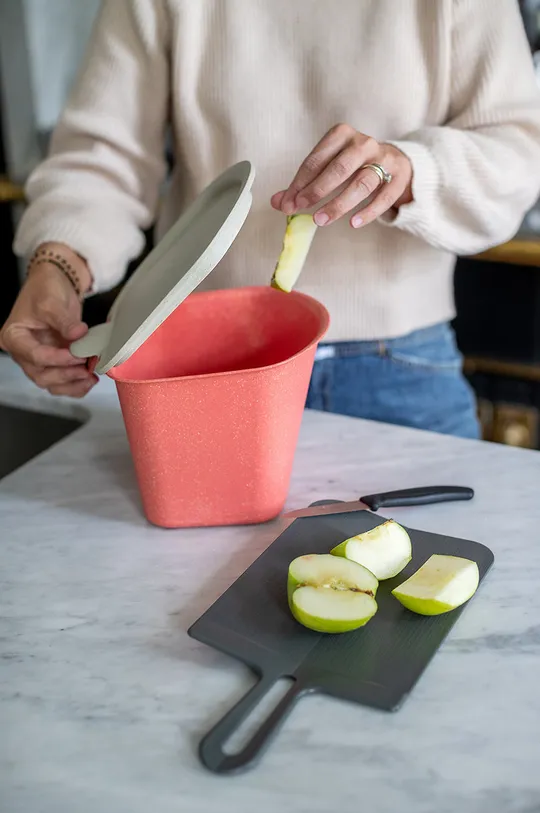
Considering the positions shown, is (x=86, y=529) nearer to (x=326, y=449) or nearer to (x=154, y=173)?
(x=326, y=449)

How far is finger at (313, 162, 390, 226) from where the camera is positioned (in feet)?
2.31

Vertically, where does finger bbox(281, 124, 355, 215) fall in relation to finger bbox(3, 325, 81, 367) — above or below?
above

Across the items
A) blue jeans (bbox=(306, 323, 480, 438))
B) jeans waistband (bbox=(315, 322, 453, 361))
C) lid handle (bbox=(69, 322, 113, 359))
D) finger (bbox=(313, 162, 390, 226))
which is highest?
finger (bbox=(313, 162, 390, 226))

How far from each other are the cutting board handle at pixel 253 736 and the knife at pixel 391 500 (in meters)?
0.20

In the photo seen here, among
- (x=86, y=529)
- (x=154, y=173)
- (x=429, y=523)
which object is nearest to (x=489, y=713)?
(x=429, y=523)

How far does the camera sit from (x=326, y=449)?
86 centimetres

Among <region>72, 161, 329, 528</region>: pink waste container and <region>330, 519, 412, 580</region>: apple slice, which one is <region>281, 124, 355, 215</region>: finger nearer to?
<region>72, 161, 329, 528</region>: pink waste container

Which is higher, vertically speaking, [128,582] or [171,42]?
[171,42]

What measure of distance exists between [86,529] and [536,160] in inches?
25.8

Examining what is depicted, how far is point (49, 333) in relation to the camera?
0.88 meters

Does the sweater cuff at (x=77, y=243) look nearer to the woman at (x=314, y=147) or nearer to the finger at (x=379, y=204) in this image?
the woman at (x=314, y=147)

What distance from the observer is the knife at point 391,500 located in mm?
717

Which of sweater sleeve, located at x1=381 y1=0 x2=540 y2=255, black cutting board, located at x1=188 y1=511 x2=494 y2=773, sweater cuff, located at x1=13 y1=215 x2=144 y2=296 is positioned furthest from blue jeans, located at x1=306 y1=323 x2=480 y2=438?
black cutting board, located at x1=188 y1=511 x2=494 y2=773

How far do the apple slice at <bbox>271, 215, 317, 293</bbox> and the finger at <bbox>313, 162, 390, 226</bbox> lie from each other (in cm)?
3
